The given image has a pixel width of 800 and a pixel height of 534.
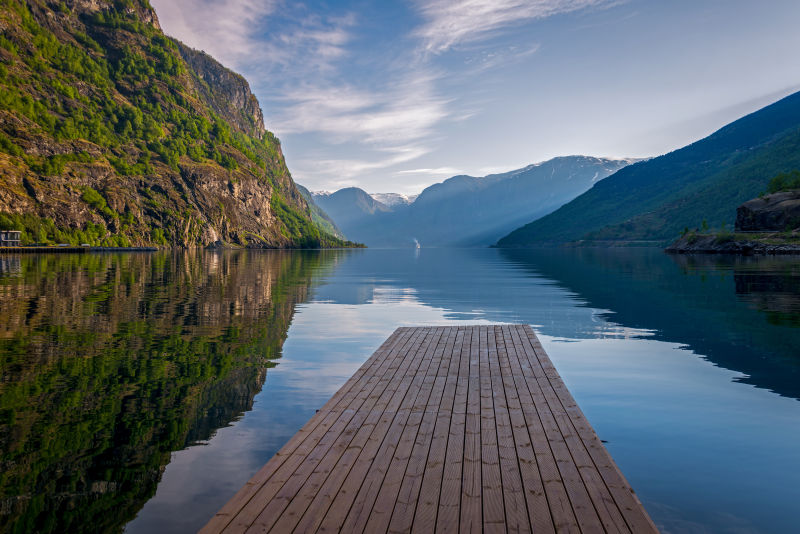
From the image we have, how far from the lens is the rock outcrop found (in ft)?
426

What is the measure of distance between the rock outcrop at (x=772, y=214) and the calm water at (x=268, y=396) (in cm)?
12065

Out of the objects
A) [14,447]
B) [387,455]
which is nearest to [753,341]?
[387,455]

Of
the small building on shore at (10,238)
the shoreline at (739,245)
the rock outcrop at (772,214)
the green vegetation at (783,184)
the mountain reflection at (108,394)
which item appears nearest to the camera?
the mountain reflection at (108,394)

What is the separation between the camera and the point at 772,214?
134 meters

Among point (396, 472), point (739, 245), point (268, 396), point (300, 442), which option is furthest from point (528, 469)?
point (739, 245)

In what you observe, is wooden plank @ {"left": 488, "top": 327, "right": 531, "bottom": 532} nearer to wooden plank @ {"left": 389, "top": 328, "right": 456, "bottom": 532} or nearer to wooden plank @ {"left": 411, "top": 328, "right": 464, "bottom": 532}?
wooden plank @ {"left": 411, "top": 328, "right": 464, "bottom": 532}

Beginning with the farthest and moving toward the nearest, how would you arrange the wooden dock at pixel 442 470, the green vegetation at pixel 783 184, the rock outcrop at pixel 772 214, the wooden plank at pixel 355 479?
the green vegetation at pixel 783 184 < the rock outcrop at pixel 772 214 < the wooden dock at pixel 442 470 < the wooden plank at pixel 355 479

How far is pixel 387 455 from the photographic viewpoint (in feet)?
28.0

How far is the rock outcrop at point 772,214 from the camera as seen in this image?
129875 mm

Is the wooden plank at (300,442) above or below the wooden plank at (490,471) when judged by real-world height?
below

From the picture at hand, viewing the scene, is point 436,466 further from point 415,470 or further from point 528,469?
point 528,469

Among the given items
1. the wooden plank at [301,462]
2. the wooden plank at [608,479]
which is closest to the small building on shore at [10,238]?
the wooden plank at [301,462]

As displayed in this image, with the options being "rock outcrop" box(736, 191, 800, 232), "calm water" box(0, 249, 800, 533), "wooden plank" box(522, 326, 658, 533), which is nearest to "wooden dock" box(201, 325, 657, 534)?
"wooden plank" box(522, 326, 658, 533)

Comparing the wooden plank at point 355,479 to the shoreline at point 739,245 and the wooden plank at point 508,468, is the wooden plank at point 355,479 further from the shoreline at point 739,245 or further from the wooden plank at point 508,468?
→ the shoreline at point 739,245
